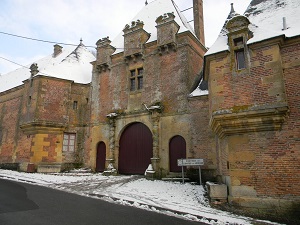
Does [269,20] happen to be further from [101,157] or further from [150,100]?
[101,157]

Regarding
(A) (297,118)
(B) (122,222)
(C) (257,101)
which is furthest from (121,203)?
(A) (297,118)

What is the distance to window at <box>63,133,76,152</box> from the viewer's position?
55.2 ft

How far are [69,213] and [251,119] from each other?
5475mm

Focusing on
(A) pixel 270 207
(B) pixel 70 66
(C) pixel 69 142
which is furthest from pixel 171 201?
(B) pixel 70 66

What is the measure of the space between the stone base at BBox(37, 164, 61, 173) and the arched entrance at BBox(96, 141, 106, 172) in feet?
8.60

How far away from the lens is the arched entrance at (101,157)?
15.8m

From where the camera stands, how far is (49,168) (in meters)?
15.7

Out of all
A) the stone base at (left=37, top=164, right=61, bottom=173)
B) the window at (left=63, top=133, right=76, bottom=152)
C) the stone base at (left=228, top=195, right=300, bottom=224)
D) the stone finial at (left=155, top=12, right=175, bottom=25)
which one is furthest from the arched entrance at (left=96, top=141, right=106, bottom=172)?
the stone base at (left=228, top=195, right=300, bottom=224)

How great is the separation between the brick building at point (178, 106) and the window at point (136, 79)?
68 mm

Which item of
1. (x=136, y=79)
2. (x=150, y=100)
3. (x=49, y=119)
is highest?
(x=136, y=79)

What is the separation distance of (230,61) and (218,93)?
1102 mm

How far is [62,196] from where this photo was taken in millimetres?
7922

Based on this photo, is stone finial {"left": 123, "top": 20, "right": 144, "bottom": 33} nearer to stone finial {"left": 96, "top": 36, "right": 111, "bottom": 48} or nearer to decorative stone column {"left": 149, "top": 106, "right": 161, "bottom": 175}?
stone finial {"left": 96, "top": 36, "right": 111, "bottom": 48}

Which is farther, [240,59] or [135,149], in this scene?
[135,149]
